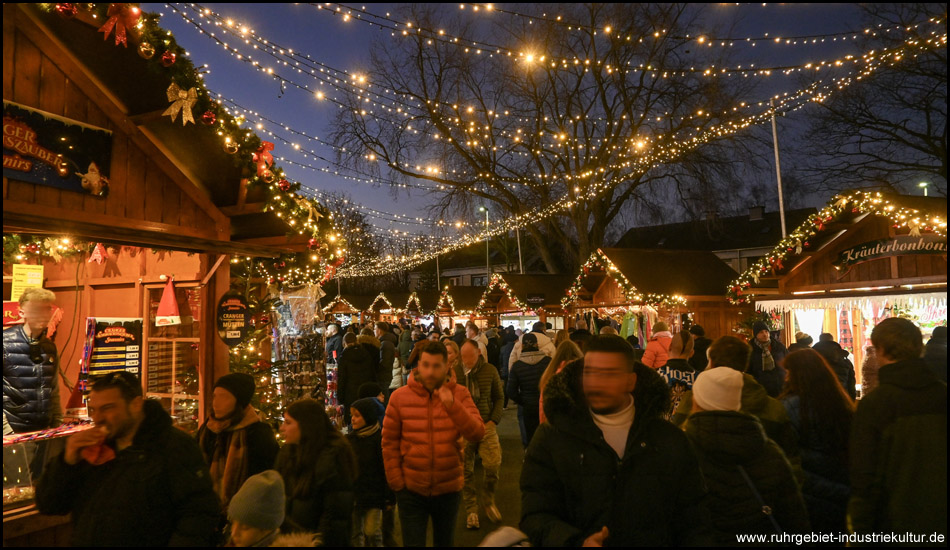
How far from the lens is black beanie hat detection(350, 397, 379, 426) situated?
458 cm

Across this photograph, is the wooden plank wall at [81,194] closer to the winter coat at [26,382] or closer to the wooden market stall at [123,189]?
the wooden market stall at [123,189]

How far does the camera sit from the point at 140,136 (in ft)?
16.3

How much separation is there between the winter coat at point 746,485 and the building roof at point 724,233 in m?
31.5

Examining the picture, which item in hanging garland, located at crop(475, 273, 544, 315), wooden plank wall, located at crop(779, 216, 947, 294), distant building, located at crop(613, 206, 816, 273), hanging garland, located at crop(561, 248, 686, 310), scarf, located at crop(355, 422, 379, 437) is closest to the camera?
scarf, located at crop(355, 422, 379, 437)

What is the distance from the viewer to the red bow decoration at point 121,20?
14.2 feet

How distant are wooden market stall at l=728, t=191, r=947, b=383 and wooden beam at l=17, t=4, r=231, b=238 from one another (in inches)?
400

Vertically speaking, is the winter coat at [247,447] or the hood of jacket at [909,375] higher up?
the hood of jacket at [909,375]

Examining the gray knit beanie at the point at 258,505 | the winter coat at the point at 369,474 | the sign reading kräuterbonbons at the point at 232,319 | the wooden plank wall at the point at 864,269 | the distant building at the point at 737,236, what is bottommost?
the winter coat at the point at 369,474

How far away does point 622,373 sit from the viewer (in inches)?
100

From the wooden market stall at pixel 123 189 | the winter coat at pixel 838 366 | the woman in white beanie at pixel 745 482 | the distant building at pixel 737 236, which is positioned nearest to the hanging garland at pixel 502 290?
the distant building at pixel 737 236

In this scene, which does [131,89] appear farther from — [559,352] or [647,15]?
[647,15]

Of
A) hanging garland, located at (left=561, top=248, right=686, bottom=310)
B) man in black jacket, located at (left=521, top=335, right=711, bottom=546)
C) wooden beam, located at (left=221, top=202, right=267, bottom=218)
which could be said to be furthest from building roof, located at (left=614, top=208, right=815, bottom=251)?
man in black jacket, located at (left=521, top=335, right=711, bottom=546)

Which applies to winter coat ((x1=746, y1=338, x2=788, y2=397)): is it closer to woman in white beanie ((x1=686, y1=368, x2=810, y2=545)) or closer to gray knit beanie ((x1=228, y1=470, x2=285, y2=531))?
woman in white beanie ((x1=686, y1=368, x2=810, y2=545))

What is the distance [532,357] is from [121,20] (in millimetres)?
4968
